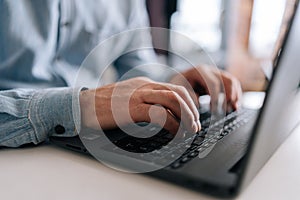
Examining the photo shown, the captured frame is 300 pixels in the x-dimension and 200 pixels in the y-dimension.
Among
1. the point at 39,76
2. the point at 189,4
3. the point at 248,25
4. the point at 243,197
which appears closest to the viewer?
the point at 243,197

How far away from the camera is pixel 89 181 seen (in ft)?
1.17

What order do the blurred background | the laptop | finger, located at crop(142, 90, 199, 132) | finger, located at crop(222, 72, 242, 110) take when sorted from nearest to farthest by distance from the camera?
the laptop → finger, located at crop(142, 90, 199, 132) → finger, located at crop(222, 72, 242, 110) → the blurred background

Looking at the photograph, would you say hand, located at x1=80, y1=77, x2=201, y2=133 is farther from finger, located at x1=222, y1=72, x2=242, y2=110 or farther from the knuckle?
finger, located at x1=222, y1=72, x2=242, y2=110

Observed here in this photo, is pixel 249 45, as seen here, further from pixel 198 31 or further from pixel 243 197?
pixel 243 197

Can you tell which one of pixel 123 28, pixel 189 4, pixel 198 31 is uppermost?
pixel 123 28

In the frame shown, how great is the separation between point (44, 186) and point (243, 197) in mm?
217

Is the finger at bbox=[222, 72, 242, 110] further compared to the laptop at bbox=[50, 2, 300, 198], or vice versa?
the finger at bbox=[222, 72, 242, 110]

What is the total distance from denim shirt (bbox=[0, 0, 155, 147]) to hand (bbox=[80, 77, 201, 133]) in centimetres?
2

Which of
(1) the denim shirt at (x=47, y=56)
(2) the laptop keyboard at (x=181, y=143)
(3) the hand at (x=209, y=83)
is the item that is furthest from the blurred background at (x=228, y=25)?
(2) the laptop keyboard at (x=181, y=143)

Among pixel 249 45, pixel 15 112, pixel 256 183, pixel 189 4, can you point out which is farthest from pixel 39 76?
pixel 249 45

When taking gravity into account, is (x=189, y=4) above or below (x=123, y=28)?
below

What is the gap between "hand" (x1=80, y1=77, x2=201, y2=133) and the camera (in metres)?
0.45

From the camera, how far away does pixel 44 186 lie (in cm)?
35

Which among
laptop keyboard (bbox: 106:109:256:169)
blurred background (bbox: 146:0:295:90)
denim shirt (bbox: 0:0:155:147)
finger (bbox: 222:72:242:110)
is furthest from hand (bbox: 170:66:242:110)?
blurred background (bbox: 146:0:295:90)
